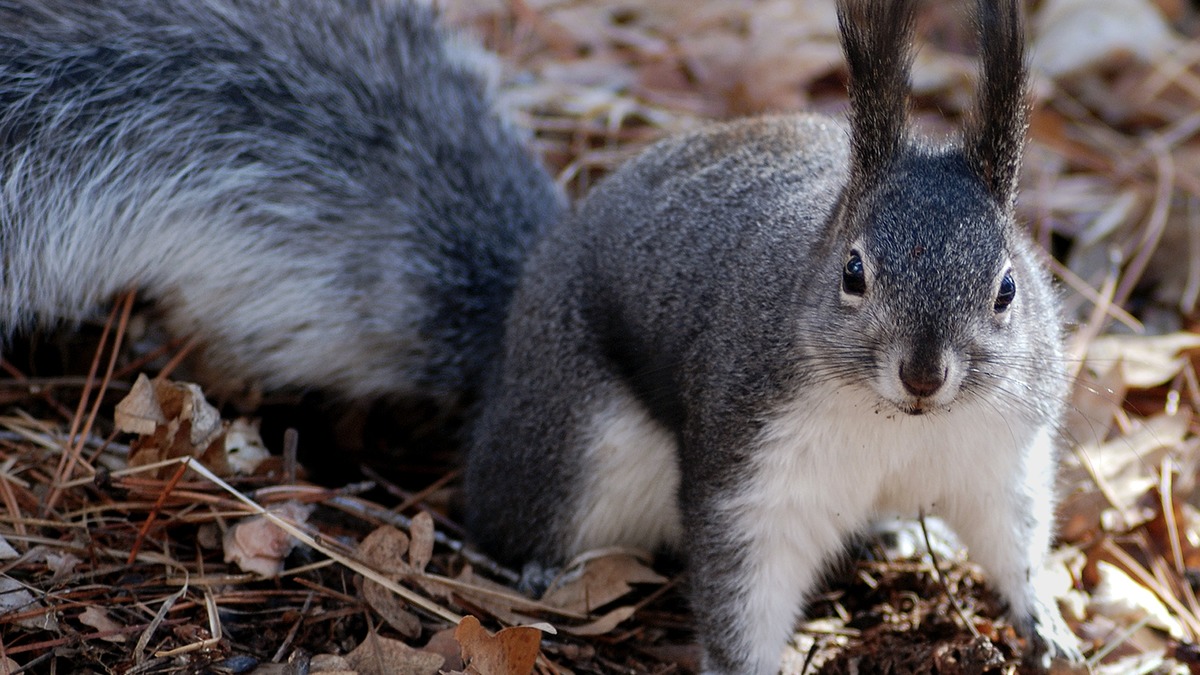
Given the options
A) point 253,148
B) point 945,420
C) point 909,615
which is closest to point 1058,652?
point 909,615

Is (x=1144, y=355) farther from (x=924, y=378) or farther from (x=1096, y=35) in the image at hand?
(x=924, y=378)

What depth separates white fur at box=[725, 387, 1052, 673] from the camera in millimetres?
2143

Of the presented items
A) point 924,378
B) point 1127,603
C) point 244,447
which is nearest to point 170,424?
point 244,447

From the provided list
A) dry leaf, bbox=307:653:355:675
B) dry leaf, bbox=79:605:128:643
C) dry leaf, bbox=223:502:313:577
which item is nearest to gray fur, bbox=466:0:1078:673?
dry leaf, bbox=223:502:313:577

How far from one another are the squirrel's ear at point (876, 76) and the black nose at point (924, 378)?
42 centimetres

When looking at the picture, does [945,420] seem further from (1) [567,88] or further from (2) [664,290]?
(1) [567,88]

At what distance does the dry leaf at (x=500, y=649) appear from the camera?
7.02 ft

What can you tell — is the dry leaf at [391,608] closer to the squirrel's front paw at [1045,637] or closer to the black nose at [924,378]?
the black nose at [924,378]

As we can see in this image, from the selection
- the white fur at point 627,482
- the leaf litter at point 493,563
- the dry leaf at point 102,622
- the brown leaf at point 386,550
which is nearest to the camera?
the dry leaf at point 102,622

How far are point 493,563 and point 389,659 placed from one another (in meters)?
0.57

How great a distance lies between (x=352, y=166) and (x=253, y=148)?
0.23 meters

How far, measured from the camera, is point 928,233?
1953 millimetres

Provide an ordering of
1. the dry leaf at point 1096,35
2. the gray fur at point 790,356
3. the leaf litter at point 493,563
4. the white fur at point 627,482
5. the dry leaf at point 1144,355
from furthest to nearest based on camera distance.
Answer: the dry leaf at point 1096,35
the dry leaf at point 1144,355
the white fur at point 627,482
the leaf litter at point 493,563
the gray fur at point 790,356

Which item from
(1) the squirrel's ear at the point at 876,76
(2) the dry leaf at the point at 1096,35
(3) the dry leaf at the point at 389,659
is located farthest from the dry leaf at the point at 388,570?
(2) the dry leaf at the point at 1096,35
